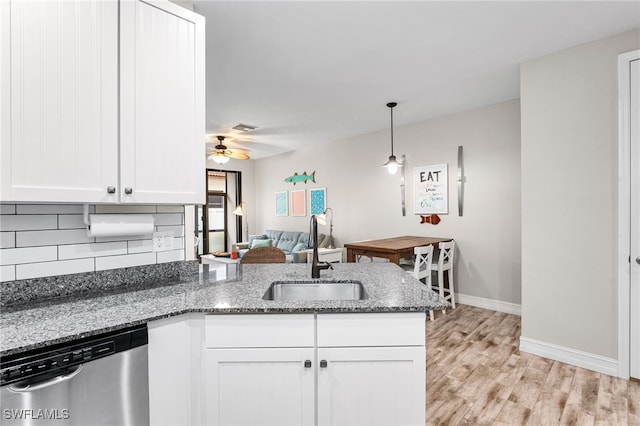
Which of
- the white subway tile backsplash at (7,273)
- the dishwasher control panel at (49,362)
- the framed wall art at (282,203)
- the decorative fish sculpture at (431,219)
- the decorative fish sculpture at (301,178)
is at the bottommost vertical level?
the dishwasher control panel at (49,362)

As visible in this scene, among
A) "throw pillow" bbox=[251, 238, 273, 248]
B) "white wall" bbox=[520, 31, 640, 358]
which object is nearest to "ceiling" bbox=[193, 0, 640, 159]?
"white wall" bbox=[520, 31, 640, 358]

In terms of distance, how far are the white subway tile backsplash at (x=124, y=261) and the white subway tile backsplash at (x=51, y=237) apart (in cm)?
12

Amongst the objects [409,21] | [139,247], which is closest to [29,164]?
[139,247]

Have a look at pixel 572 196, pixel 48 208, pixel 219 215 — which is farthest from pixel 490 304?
pixel 219 215

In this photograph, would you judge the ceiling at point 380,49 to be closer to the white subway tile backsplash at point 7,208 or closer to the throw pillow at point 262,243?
the white subway tile backsplash at point 7,208

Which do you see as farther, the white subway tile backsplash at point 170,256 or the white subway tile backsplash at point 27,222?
the white subway tile backsplash at point 170,256

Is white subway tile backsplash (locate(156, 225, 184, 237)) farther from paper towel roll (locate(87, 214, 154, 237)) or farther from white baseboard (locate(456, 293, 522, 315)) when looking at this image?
white baseboard (locate(456, 293, 522, 315))

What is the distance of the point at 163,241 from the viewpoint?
6.34 ft

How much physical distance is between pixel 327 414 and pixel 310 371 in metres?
0.19

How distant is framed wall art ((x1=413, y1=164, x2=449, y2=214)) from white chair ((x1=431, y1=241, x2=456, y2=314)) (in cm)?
62

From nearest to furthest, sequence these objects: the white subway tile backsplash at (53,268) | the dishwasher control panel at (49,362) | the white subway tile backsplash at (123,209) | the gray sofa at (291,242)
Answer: the dishwasher control panel at (49,362)
the white subway tile backsplash at (53,268)
the white subway tile backsplash at (123,209)
the gray sofa at (291,242)

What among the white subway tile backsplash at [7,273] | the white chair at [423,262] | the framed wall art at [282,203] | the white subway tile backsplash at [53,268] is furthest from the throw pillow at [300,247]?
the white subway tile backsplash at [7,273]

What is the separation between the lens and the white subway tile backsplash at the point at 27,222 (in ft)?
4.79

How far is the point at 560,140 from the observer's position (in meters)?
2.66
